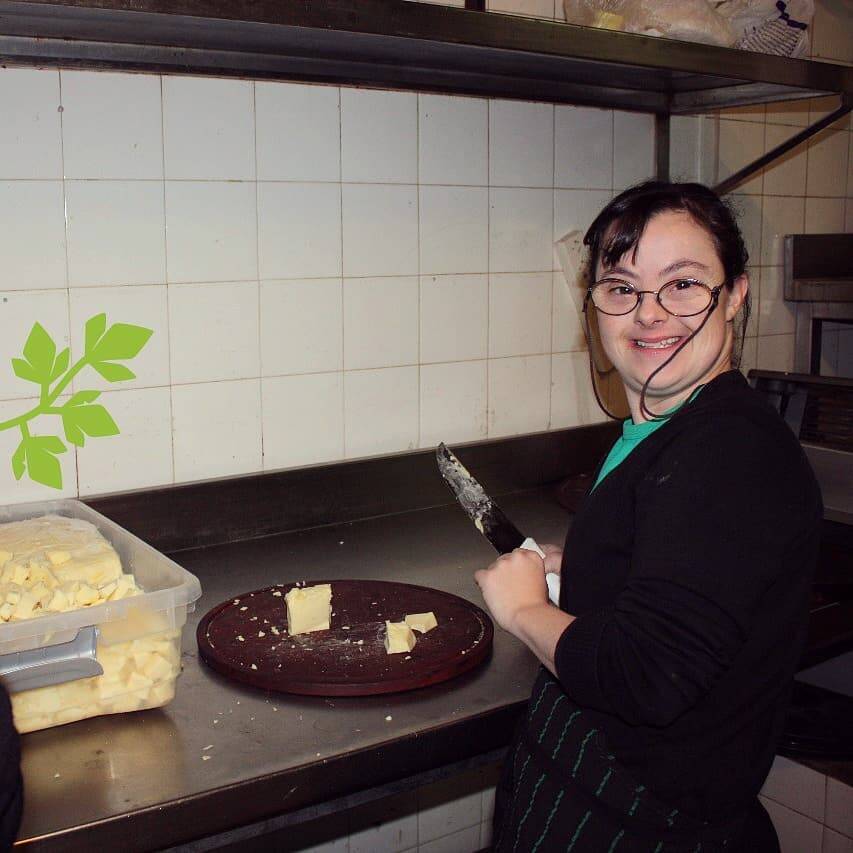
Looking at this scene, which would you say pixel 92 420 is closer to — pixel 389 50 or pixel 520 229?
pixel 389 50

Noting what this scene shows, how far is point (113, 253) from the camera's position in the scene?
5.38 feet

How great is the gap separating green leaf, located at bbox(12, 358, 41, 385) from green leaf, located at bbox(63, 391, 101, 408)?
0.06 meters

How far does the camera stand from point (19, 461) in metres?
1.61

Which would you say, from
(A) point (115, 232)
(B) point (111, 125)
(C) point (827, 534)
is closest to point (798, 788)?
(C) point (827, 534)

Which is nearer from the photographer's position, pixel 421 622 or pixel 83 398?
pixel 421 622

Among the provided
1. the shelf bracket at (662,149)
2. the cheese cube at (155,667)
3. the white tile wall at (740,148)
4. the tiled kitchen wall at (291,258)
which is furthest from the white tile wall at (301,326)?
the white tile wall at (740,148)

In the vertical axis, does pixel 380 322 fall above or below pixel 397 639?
above

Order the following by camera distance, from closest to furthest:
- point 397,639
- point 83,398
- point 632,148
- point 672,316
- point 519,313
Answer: point 672,316 < point 397,639 < point 83,398 < point 519,313 < point 632,148

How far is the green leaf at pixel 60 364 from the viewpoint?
1.62 m

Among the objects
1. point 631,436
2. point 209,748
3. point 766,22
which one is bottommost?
point 209,748

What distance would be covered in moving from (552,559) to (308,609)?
335 millimetres

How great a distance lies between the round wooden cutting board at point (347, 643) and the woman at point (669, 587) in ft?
0.53

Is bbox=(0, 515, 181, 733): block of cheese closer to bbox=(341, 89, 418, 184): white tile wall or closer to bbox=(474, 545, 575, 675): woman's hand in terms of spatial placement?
bbox=(474, 545, 575, 675): woman's hand

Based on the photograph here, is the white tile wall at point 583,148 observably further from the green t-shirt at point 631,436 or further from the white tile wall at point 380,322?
the green t-shirt at point 631,436
